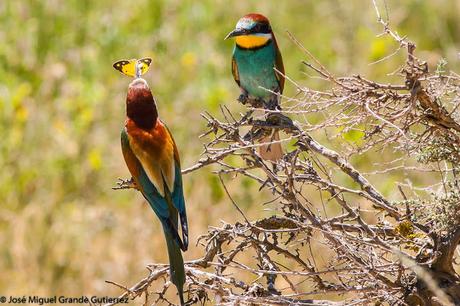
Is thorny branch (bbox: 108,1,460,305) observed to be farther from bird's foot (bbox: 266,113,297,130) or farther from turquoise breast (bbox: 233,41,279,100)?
turquoise breast (bbox: 233,41,279,100)

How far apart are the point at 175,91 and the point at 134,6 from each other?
2.69 ft

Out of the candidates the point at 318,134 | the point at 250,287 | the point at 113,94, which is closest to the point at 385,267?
the point at 250,287

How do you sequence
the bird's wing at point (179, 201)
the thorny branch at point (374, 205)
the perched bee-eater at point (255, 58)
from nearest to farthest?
1. the thorny branch at point (374, 205)
2. the bird's wing at point (179, 201)
3. the perched bee-eater at point (255, 58)

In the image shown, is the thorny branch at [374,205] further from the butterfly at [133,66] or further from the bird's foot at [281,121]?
the butterfly at [133,66]

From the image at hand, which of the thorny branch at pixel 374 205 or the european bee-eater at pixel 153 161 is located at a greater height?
the european bee-eater at pixel 153 161

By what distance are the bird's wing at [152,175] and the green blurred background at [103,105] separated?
115 cm

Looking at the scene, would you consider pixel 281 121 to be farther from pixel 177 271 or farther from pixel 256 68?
pixel 256 68

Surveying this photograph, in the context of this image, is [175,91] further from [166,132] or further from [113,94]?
[166,132]

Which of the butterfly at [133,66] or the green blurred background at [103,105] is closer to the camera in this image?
the butterfly at [133,66]

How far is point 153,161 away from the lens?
9.11ft

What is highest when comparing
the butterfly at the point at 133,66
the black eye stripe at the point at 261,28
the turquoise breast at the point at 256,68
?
the black eye stripe at the point at 261,28

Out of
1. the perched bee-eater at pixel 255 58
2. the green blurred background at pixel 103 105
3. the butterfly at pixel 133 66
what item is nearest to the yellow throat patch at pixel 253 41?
the perched bee-eater at pixel 255 58

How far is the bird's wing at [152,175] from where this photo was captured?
107 inches

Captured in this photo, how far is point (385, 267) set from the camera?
2238mm
